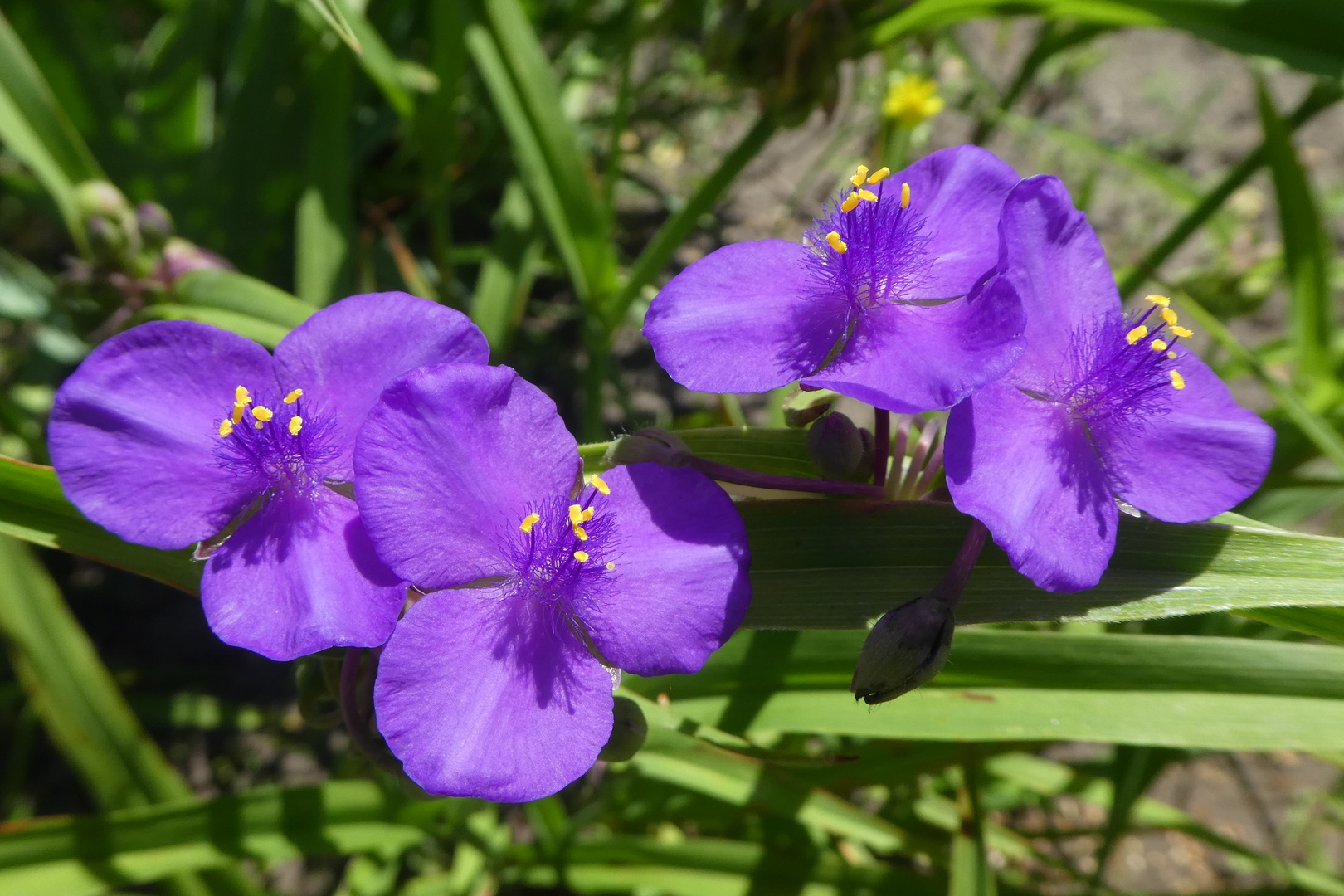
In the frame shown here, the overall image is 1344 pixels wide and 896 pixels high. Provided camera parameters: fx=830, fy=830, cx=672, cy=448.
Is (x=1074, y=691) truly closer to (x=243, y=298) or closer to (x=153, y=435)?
(x=153, y=435)

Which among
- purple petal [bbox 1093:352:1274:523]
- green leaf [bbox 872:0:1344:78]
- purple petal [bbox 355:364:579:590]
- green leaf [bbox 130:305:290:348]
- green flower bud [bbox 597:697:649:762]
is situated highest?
green leaf [bbox 872:0:1344:78]

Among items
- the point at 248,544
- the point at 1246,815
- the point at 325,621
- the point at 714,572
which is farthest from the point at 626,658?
the point at 1246,815

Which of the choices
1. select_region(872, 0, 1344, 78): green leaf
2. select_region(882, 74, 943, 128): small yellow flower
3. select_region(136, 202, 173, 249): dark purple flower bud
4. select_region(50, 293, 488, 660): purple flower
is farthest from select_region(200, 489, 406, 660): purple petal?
select_region(882, 74, 943, 128): small yellow flower

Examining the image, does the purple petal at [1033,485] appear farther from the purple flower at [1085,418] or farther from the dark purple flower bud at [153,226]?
the dark purple flower bud at [153,226]

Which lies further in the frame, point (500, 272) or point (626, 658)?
point (500, 272)

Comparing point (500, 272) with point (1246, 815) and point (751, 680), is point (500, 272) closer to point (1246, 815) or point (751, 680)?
point (751, 680)

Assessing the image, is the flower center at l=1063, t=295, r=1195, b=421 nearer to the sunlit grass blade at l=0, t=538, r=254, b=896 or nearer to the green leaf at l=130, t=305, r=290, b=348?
the green leaf at l=130, t=305, r=290, b=348
